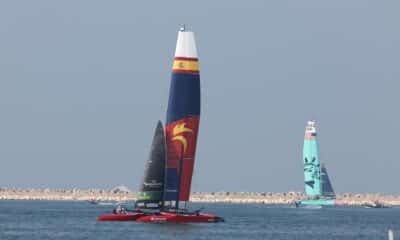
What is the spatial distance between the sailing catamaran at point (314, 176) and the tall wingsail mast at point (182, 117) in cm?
7315

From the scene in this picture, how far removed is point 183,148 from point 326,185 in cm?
8246

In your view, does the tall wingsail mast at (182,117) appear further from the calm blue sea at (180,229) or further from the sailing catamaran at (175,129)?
the calm blue sea at (180,229)

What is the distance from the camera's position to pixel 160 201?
103438 millimetres

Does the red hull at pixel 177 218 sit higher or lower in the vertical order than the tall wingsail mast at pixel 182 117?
lower

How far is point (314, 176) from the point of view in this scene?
180m

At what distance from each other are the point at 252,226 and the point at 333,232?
9175 millimetres

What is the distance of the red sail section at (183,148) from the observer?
103750 mm

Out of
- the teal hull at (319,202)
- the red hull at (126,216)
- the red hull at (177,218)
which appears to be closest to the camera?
the red hull at (177,218)

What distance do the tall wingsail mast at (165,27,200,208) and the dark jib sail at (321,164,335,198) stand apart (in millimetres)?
80187

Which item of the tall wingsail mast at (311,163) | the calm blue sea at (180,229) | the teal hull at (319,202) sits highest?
the tall wingsail mast at (311,163)

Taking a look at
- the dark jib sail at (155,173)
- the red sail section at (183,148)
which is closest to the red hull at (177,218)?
the dark jib sail at (155,173)

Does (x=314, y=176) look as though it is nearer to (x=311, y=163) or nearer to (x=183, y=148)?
(x=311, y=163)

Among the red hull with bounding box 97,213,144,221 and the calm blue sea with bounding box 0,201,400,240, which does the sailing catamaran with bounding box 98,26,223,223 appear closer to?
the red hull with bounding box 97,213,144,221

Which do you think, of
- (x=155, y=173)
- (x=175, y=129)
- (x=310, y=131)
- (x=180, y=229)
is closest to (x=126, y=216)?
(x=155, y=173)
